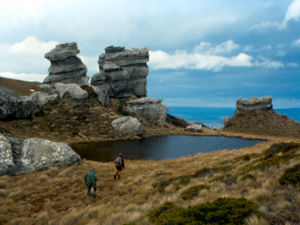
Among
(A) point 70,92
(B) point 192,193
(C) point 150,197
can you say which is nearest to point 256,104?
(A) point 70,92

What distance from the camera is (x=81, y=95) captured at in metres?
70.6

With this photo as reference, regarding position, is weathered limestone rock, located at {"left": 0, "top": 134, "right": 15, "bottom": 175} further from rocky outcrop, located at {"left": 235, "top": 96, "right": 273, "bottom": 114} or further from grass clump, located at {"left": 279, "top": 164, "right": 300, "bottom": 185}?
rocky outcrop, located at {"left": 235, "top": 96, "right": 273, "bottom": 114}

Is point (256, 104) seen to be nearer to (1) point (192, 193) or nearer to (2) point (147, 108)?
(2) point (147, 108)

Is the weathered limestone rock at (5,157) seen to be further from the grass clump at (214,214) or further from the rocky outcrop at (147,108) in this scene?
the rocky outcrop at (147,108)

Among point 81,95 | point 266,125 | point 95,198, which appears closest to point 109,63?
point 81,95

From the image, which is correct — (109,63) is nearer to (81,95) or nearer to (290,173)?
(81,95)

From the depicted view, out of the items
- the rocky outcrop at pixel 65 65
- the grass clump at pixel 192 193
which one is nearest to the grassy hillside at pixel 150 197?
the grass clump at pixel 192 193

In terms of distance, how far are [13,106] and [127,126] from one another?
1134 inches

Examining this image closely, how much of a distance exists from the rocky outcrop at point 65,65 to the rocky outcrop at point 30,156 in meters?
68.6

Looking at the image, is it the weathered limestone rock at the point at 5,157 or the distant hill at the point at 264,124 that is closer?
the weathered limestone rock at the point at 5,157

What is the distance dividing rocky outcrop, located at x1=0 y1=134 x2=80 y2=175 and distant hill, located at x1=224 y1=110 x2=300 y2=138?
7674 cm

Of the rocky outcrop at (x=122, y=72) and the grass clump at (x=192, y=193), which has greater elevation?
the rocky outcrop at (x=122, y=72)

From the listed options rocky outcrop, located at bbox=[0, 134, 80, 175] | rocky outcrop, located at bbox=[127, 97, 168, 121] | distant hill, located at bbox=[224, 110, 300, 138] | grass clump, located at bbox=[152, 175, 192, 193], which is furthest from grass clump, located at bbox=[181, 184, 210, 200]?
distant hill, located at bbox=[224, 110, 300, 138]

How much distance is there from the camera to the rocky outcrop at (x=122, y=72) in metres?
96.8
